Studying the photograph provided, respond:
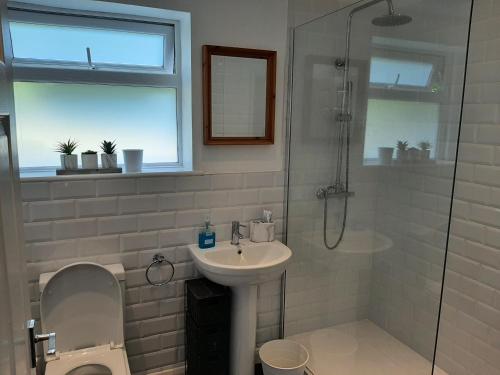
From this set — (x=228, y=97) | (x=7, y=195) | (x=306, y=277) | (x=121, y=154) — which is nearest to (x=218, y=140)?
(x=228, y=97)

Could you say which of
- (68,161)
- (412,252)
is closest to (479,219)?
(412,252)

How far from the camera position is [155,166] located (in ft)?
7.72

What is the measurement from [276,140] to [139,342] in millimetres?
1419

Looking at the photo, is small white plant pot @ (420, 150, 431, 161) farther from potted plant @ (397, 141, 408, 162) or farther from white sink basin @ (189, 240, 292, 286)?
white sink basin @ (189, 240, 292, 286)

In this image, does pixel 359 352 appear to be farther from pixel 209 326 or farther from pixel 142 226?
pixel 142 226

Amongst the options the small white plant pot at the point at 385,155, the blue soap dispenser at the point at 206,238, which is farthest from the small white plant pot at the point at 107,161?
the small white plant pot at the point at 385,155

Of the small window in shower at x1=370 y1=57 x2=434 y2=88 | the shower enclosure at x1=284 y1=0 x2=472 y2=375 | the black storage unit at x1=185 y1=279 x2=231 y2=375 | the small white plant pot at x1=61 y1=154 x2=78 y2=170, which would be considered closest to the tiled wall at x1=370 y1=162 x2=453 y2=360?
the shower enclosure at x1=284 y1=0 x2=472 y2=375

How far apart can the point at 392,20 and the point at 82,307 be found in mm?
2121

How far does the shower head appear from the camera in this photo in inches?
77.3

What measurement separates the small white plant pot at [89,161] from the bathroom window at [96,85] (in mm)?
166

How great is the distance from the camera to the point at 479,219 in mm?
2064

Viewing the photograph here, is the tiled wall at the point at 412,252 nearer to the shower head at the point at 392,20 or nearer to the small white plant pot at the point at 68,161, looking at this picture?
the shower head at the point at 392,20

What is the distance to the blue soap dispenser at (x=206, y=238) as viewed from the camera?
2.20 m

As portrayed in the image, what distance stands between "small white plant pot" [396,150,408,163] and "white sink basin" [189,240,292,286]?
79 cm
